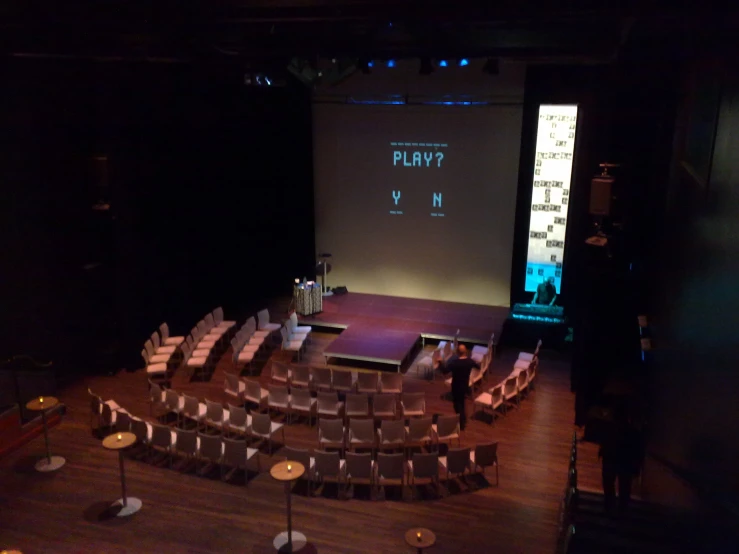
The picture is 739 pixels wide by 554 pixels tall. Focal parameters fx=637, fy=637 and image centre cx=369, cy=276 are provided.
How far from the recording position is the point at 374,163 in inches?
586

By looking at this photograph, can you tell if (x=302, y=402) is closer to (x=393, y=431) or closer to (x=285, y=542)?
(x=393, y=431)

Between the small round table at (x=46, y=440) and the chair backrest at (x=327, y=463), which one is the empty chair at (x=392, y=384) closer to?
the chair backrest at (x=327, y=463)

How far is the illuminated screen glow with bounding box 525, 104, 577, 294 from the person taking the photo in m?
12.9

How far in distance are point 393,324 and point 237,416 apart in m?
5.01

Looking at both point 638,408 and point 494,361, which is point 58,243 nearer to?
point 494,361

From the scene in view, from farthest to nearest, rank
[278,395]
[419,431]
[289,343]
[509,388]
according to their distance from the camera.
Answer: [289,343]
[509,388]
[278,395]
[419,431]

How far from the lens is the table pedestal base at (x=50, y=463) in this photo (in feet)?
27.8

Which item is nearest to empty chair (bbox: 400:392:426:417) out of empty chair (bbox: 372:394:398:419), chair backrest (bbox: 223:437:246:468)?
empty chair (bbox: 372:394:398:419)

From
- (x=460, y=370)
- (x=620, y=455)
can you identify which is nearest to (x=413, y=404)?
(x=460, y=370)

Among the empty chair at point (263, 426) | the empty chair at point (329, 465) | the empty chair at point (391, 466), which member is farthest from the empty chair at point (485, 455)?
the empty chair at point (263, 426)

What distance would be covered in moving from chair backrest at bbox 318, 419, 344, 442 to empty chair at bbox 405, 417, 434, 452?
0.91 metres

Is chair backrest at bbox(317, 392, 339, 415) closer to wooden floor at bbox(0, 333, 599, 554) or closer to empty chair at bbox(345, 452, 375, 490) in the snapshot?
wooden floor at bbox(0, 333, 599, 554)

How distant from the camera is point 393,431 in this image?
865cm

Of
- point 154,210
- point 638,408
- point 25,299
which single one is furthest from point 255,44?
point 638,408
